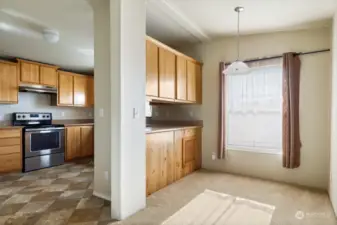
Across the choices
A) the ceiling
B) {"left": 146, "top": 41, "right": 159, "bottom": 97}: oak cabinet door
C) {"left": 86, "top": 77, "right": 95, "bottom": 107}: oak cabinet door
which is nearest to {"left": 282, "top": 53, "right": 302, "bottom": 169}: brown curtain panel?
the ceiling

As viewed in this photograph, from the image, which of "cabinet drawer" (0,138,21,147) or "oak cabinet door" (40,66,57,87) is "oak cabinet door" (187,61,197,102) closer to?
"oak cabinet door" (40,66,57,87)

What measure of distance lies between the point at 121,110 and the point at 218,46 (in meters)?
2.80

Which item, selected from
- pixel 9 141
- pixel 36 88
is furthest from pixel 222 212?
pixel 36 88

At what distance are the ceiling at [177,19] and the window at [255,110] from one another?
79 cm

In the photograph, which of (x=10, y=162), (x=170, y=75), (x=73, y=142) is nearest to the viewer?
(x=170, y=75)

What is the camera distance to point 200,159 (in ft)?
14.1

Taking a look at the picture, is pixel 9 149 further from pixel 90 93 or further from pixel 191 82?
pixel 191 82

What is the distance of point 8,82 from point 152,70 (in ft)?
10.8

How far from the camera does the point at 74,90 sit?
553 centimetres

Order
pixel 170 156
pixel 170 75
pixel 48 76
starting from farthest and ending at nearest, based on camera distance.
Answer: pixel 48 76, pixel 170 75, pixel 170 156

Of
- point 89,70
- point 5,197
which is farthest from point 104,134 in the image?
point 89,70

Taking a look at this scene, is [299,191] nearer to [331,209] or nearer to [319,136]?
Result: [331,209]

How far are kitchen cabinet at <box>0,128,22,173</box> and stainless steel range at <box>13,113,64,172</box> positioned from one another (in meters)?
0.08

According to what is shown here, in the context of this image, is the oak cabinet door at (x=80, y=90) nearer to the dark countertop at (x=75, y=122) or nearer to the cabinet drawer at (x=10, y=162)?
the dark countertop at (x=75, y=122)
